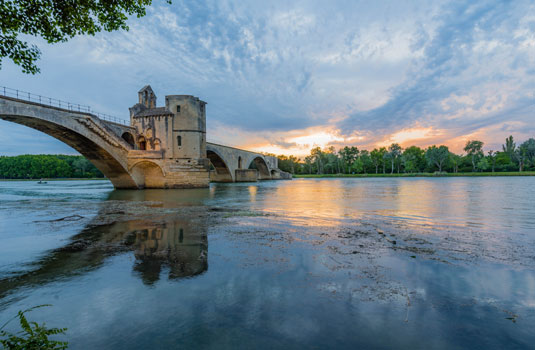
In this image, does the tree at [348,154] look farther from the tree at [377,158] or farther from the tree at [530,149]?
the tree at [530,149]

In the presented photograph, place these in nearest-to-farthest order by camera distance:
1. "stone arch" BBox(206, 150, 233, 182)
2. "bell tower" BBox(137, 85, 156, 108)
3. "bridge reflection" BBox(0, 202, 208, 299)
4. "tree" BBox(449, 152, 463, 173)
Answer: "bridge reflection" BBox(0, 202, 208, 299), "bell tower" BBox(137, 85, 156, 108), "stone arch" BBox(206, 150, 233, 182), "tree" BBox(449, 152, 463, 173)

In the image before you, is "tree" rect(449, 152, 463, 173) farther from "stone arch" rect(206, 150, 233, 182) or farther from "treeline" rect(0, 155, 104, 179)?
"treeline" rect(0, 155, 104, 179)

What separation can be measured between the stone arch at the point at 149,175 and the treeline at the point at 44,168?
7012 centimetres

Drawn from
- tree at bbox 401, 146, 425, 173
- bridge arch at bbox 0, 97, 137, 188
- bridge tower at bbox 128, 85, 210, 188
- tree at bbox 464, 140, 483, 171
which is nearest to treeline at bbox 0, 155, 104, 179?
bridge tower at bbox 128, 85, 210, 188

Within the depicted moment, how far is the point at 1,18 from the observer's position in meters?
5.73

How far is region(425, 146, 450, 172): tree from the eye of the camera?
88300 mm

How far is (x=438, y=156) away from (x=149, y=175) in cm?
9290

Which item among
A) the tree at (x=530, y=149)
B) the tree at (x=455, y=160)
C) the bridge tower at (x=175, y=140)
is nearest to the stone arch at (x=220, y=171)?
the bridge tower at (x=175, y=140)

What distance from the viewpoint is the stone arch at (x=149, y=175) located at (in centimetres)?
3222

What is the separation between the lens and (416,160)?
101250mm

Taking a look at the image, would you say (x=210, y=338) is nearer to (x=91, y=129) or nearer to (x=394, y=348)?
(x=394, y=348)

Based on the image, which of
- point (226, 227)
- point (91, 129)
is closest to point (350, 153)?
point (91, 129)

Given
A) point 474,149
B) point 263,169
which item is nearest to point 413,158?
point 474,149

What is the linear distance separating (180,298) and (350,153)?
11799 centimetres
